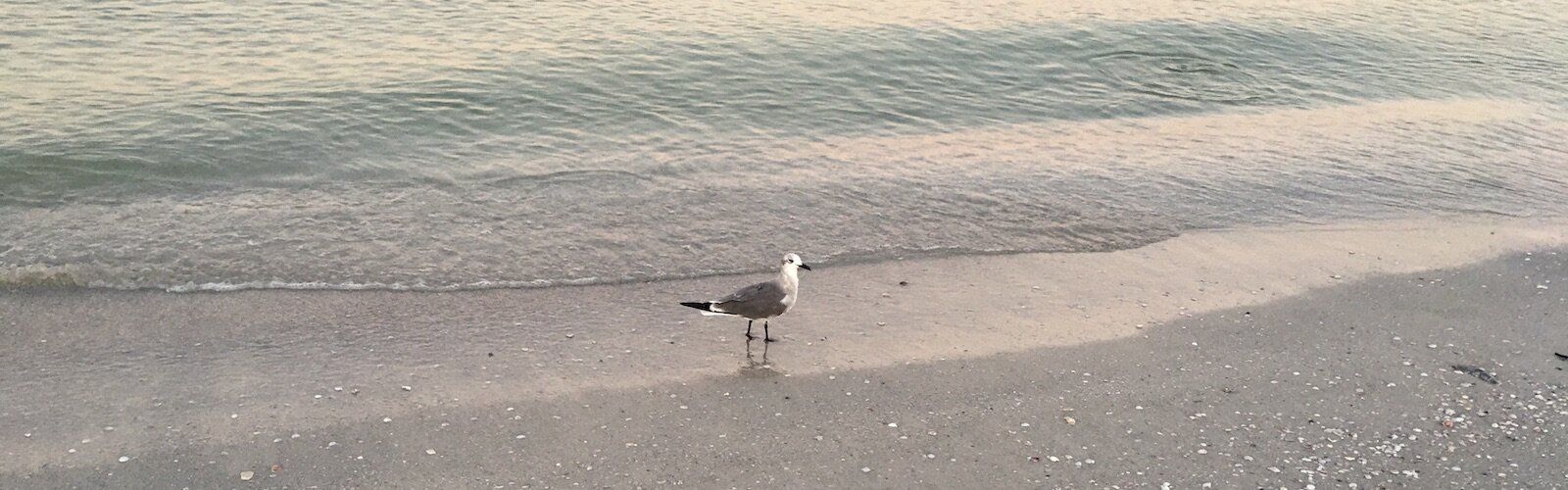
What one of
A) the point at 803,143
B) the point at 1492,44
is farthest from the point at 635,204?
the point at 1492,44

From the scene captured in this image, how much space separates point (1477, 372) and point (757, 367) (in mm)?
3721

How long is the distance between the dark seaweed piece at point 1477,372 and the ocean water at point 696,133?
2667 mm

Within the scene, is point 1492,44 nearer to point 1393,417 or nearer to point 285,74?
point 1393,417

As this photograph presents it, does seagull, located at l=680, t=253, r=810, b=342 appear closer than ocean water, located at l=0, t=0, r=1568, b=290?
Yes

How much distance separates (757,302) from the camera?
264 inches

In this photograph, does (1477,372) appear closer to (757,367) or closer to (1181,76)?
(757,367)

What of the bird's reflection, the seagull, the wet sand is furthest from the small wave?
the bird's reflection

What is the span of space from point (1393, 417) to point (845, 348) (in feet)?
8.85

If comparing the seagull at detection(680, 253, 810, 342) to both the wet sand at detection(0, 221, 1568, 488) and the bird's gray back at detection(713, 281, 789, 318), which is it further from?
the wet sand at detection(0, 221, 1568, 488)

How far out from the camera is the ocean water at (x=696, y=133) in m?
8.71

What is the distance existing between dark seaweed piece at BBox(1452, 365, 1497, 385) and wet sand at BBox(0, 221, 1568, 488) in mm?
56

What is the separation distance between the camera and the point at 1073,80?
15352mm

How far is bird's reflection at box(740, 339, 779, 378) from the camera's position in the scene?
21.0ft

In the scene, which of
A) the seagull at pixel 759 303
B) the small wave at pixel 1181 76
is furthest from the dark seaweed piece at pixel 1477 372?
the small wave at pixel 1181 76
